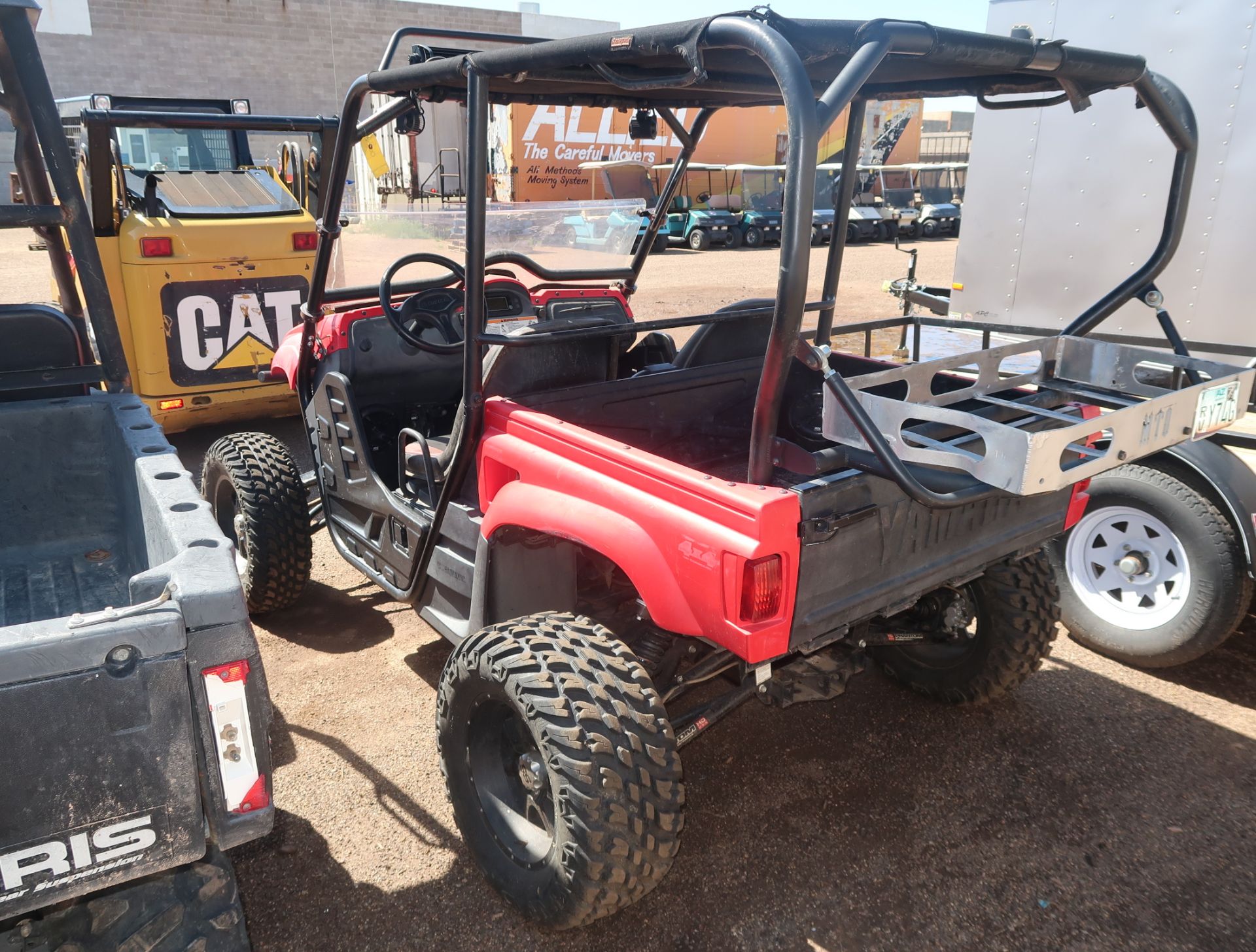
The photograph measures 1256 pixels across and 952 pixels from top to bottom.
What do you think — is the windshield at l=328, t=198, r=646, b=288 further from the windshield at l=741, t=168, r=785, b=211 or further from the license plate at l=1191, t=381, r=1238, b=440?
the windshield at l=741, t=168, r=785, b=211

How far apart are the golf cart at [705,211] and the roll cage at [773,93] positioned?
17.6 meters

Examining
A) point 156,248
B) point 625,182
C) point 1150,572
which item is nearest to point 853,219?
point 625,182


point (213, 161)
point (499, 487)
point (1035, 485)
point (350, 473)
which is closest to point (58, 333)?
point (350, 473)

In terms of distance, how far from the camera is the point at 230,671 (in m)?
1.51

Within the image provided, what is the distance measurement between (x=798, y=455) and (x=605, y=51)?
116 cm

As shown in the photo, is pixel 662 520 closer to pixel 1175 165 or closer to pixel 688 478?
pixel 688 478

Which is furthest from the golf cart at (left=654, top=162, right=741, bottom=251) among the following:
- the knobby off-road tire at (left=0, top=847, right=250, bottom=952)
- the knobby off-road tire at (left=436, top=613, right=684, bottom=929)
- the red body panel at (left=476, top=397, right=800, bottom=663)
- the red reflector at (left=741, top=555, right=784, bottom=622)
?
the knobby off-road tire at (left=0, top=847, right=250, bottom=952)

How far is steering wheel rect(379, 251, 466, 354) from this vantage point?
3127 millimetres

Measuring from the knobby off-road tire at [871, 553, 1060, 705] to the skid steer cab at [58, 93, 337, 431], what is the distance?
4.43 meters

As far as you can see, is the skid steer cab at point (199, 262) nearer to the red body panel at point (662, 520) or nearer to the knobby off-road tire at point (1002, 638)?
the red body panel at point (662, 520)

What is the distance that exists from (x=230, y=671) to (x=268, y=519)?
224 cm

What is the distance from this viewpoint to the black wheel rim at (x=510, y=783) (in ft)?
7.56

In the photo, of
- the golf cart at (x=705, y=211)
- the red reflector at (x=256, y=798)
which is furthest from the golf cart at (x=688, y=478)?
the golf cart at (x=705, y=211)

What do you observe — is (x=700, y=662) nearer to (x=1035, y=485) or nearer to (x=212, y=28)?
(x=1035, y=485)
